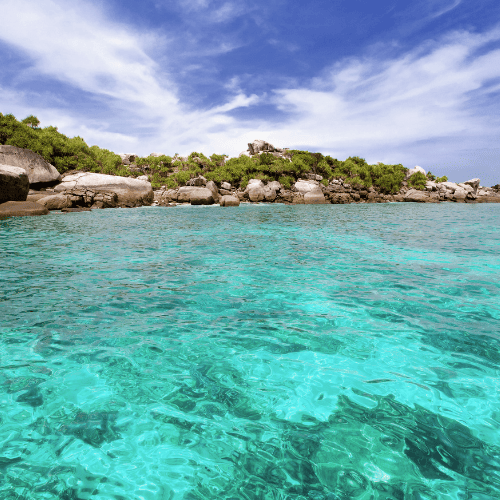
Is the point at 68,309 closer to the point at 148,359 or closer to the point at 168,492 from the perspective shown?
the point at 148,359

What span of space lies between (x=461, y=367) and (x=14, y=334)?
5.41 m

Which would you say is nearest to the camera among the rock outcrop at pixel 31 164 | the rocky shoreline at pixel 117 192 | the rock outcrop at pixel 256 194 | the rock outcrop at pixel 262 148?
the rocky shoreline at pixel 117 192

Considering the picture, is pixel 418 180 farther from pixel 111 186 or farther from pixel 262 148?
pixel 111 186

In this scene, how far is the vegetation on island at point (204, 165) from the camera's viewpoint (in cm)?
4459

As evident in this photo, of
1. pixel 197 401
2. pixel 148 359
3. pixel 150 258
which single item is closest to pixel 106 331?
pixel 148 359

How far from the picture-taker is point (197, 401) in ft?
9.28

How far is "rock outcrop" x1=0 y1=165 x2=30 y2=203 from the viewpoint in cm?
2081

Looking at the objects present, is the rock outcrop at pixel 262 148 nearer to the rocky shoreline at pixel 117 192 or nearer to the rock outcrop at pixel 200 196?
the rocky shoreline at pixel 117 192

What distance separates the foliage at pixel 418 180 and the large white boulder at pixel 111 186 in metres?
62.5

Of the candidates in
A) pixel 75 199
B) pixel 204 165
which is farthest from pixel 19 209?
pixel 204 165

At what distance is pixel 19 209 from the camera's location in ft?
70.6

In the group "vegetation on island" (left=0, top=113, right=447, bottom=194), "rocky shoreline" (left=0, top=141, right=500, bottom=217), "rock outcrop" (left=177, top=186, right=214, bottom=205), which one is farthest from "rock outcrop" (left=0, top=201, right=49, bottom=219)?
A: "vegetation on island" (left=0, top=113, right=447, bottom=194)

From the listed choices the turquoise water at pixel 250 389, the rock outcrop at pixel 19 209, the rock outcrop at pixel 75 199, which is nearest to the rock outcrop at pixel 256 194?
the rock outcrop at pixel 75 199

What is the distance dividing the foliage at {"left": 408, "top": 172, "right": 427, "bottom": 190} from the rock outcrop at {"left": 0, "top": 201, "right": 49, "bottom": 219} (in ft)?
244
